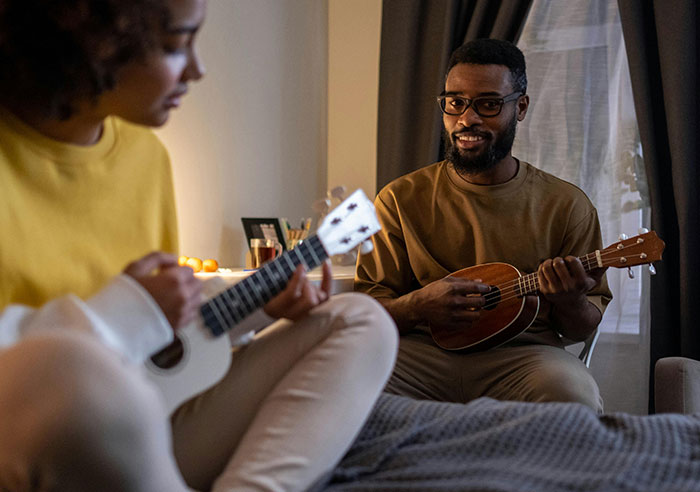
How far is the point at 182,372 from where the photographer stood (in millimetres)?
1189

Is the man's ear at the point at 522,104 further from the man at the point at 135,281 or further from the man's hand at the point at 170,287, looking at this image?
the man's hand at the point at 170,287

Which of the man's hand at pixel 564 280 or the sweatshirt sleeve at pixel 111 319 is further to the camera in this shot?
the man's hand at pixel 564 280

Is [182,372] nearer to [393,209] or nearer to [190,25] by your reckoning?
[190,25]

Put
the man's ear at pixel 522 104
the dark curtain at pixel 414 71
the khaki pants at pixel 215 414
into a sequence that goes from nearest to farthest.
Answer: the khaki pants at pixel 215 414 < the man's ear at pixel 522 104 < the dark curtain at pixel 414 71

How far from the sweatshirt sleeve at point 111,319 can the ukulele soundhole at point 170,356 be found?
0.23 meters

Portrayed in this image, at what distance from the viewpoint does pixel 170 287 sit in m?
1.03

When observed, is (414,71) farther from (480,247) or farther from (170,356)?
(170,356)

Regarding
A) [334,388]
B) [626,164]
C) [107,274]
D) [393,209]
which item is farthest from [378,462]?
[626,164]

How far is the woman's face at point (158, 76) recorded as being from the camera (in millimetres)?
1099

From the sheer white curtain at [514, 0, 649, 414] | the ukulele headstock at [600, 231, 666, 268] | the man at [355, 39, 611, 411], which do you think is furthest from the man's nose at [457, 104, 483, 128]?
the sheer white curtain at [514, 0, 649, 414]

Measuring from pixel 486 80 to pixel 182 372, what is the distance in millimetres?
1577

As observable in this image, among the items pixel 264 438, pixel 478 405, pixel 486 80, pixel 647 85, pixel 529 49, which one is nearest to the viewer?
pixel 264 438

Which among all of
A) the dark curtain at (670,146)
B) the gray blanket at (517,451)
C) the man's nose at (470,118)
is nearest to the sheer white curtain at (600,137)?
the dark curtain at (670,146)

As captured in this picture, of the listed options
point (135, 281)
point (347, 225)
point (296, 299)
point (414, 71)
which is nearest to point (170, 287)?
point (135, 281)
